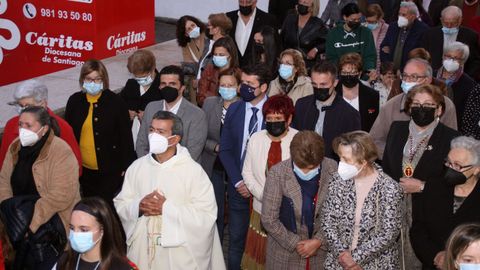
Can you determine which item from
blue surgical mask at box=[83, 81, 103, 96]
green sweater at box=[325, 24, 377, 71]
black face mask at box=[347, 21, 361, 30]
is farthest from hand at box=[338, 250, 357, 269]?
black face mask at box=[347, 21, 361, 30]

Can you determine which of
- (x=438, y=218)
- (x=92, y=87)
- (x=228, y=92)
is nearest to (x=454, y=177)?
(x=438, y=218)

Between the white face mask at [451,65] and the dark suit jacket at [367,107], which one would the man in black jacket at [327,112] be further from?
the white face mask at [451,65]

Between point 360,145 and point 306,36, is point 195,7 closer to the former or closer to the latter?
point 306,36

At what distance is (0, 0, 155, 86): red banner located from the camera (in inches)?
424

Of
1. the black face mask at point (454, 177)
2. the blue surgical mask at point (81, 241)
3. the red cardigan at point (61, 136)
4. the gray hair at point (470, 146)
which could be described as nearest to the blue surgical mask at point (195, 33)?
the red cardigan at point (61, 136)

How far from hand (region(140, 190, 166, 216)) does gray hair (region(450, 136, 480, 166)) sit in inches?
85.3

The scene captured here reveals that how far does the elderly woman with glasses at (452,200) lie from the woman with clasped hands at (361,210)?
0.23 m

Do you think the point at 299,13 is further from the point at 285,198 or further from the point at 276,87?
the point at 285,198

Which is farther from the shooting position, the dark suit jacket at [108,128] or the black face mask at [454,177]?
the dark suit jacket at [108,128]

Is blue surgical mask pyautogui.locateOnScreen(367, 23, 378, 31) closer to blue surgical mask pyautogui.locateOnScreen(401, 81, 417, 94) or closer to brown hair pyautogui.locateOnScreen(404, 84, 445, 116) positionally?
blue surgical mask pyautogui.locateOnScreen(401, 81, 417, 94)

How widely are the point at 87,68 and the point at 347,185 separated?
9.60 feet

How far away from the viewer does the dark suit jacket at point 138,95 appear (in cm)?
843

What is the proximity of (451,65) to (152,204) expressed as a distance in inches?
160

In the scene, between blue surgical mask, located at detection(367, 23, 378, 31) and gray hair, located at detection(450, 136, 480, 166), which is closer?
gray hair, located at detection(450, 136, 480, 166)
